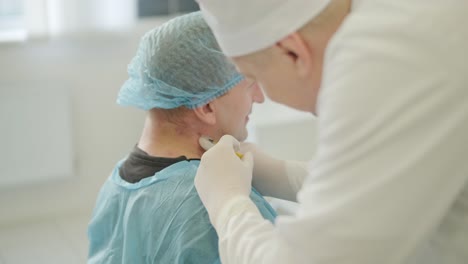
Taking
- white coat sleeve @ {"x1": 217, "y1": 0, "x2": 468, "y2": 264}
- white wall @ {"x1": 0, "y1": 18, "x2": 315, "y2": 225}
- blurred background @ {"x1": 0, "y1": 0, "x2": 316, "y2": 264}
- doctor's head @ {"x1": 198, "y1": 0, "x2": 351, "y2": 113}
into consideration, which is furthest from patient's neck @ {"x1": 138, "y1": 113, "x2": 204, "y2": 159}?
white wall @ {"x1": 0, "y1": 18, "x2": 315, "y2": 225}

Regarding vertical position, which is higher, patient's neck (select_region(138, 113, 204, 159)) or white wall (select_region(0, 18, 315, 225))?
patient's neck (select_region(138, 113, 204, 159))

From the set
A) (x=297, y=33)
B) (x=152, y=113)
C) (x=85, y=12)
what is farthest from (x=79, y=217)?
(x=297, y=33)

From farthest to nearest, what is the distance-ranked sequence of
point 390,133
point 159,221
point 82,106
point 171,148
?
1. point 82,106
2. point 171,148
3. point 159,221
4. point 390,133

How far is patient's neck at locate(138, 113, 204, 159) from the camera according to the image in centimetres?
154

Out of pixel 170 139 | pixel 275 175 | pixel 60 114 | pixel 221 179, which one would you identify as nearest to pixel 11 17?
pixel 60 114

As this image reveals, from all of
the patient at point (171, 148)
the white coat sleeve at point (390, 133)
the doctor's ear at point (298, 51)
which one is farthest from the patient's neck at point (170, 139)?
the white coat sleeve at point (390, 133)

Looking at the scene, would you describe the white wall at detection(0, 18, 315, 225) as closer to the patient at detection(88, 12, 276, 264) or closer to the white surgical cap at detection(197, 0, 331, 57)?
the patient at detection(88, 12, 276, 264)

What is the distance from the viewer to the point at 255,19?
1.03m

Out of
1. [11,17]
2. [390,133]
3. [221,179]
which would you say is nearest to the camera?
[390,133]

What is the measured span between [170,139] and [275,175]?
0.82 ft

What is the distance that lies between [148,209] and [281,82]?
0.54 m

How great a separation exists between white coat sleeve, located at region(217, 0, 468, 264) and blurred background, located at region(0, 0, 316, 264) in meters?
2.26

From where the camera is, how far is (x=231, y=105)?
159cm

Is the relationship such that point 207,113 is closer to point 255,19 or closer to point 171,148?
point 171,148
